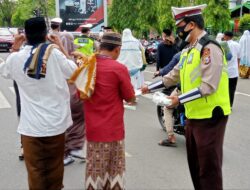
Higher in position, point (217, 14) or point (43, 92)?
point (43, 92)

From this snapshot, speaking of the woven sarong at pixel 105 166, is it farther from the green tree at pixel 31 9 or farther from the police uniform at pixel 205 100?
the green tree at pixel 31 9

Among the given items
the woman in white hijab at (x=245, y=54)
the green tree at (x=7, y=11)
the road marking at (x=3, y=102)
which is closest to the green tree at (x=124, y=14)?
the woman in white hijab at (x=245, y=54)

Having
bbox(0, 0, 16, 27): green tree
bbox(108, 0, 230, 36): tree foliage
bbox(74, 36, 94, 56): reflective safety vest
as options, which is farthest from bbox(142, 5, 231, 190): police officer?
bbox(0, 0, 16, 27): green tree

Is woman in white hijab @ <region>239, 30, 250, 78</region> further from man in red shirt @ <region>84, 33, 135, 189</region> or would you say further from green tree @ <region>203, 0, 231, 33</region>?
man in red shirt @ <region>84, 33, 135, 189</region>

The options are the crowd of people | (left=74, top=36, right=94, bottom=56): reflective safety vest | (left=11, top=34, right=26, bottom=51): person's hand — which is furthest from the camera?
(left=74, top=36, right=94, bottom=56): reflective safety vest

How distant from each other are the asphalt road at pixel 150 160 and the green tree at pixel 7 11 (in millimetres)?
73558

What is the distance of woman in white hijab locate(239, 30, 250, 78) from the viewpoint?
15.9 meters

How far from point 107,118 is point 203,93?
2.84 feet

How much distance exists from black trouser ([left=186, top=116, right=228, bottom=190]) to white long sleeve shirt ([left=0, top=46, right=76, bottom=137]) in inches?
47.5

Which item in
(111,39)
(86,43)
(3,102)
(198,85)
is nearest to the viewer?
(198,85)

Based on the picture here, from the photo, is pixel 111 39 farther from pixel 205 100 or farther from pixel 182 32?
pixel 205 100

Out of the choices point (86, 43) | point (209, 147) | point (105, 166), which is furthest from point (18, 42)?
point (86, 43)

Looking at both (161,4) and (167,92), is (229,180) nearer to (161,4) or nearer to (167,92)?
(167,92)

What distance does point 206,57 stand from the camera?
3.57 m
